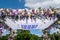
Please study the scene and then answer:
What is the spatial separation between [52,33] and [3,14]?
1.43 metres

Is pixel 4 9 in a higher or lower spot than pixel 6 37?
higher

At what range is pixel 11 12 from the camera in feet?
32.6

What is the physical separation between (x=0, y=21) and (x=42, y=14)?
116 cm

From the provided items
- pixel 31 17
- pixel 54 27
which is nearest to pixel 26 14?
pixel 31 17

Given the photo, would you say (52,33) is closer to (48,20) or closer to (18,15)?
(48,20)

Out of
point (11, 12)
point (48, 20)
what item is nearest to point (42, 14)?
point (48, 20)

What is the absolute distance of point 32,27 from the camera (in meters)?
9.81

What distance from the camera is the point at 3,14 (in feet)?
32.7

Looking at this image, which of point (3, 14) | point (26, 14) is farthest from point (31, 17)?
point (3, 14)

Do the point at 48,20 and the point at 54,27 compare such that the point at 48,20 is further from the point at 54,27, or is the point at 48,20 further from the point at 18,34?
the point at 18,34

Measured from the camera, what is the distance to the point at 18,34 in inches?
400

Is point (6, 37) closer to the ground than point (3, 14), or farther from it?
closer to the ground

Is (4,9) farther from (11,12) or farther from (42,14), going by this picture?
(42,14)

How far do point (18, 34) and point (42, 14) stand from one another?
0.89 meters
